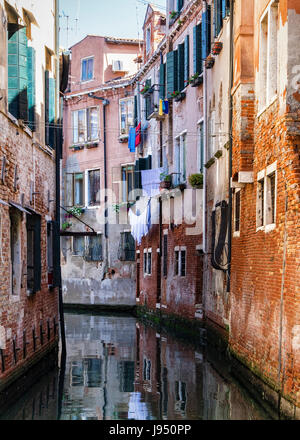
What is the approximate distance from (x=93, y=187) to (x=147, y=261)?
689 centimetres

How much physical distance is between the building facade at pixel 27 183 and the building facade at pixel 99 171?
1391cm

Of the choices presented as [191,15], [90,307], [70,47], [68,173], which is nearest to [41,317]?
[191,15]

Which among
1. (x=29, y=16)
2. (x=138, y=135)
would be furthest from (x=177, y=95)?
(x=29, y=16)

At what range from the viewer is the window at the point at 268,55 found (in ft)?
38.7

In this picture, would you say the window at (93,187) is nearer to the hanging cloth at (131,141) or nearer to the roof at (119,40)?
the hanging cloth at (131,141)

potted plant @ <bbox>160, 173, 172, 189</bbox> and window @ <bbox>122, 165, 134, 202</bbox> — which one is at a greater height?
window @ <bbox>122, 165, 134, 202</bbox>

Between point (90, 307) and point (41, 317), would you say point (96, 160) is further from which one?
point (41, 317)

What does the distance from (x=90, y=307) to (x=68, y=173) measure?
640 centimetres

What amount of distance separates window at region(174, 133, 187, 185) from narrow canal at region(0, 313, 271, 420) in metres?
5.55

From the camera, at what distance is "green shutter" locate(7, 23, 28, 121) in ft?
43.1

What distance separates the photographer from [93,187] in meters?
33.8

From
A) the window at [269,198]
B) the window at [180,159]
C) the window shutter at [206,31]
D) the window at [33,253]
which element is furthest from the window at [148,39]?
the window at [269,198]

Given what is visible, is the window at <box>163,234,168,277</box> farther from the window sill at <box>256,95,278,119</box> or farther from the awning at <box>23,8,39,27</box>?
the window sill at <box>256,95,278,119</box>

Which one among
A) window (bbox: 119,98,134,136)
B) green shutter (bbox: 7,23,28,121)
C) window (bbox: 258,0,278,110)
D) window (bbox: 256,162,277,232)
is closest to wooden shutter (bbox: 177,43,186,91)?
window (bbox: 119,98,134,136)
